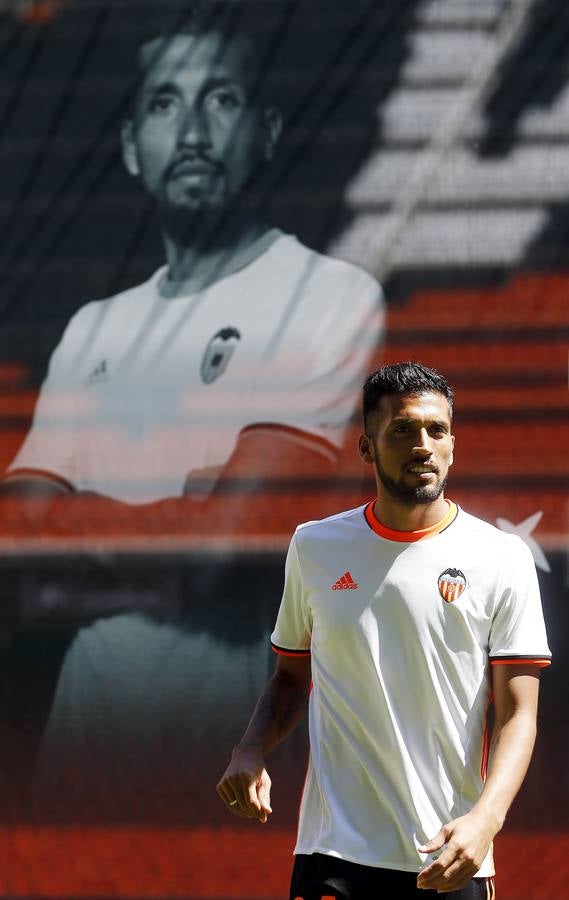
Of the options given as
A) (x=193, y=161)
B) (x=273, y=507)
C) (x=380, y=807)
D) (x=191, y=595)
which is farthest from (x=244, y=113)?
(x=380, y=807)

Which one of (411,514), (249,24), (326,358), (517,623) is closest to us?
(517,623)

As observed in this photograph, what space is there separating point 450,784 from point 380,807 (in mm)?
146

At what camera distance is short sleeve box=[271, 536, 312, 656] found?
2.65m

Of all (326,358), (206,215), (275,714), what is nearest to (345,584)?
(275,714)

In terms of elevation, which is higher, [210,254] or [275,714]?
[210,254]

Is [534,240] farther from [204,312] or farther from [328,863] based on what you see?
[328,863]

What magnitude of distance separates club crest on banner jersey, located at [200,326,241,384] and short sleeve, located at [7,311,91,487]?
1.54 feet

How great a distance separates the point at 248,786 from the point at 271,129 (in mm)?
2654

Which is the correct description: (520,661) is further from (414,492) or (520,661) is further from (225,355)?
(225,355)

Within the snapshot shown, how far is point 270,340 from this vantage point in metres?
4.35

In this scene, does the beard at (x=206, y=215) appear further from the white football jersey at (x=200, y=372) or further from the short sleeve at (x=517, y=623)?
the short sleeve at (x=517, y=623)

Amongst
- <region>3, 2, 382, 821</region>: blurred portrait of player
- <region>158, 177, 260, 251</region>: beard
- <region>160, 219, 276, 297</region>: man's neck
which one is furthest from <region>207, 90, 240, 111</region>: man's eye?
<region>160, 219, 276, 297</region>: man's neck

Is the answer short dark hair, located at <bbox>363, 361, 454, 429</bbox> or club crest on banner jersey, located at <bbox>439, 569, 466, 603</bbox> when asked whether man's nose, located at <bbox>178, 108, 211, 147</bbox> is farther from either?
club crest on banner jersey, located at <bbox>439, 569, 466, 603</bbox>

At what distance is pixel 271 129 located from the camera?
4.40 metres
